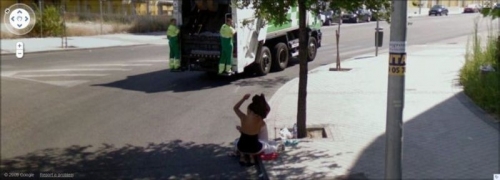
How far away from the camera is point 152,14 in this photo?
29734 millimetres

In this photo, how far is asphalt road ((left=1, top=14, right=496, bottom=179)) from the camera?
6.83 meters

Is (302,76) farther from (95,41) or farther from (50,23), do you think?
(95,41)

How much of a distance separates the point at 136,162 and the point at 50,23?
2036 cm

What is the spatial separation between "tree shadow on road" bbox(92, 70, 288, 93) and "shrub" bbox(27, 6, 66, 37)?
11.0m

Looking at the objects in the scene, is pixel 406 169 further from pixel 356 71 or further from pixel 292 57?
pixel 292 57

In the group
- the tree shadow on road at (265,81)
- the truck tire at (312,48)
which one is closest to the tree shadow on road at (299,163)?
the tree shadow on road at (265,81)

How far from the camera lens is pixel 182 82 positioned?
45.2 ft

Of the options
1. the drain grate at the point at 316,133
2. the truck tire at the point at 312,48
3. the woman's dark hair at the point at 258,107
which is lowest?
the drain grate at the point at 316,133

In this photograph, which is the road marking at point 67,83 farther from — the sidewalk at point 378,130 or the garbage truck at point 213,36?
the sidewalk at point 378,130

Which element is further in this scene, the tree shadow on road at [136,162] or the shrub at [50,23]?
the shrub at [50,23]

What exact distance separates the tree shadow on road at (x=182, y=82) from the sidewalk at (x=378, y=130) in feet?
3.22

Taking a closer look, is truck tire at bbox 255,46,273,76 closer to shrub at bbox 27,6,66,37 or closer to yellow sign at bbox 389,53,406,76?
yellow sign at bbox 389,53,406,76

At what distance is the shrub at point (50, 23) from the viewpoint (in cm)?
2411

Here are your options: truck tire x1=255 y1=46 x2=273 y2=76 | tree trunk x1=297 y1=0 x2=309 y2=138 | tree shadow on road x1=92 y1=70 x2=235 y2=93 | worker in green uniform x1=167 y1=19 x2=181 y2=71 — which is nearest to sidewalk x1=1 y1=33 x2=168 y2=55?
tree shadow on road x1=92 y1=70 x2=235 y2=93
